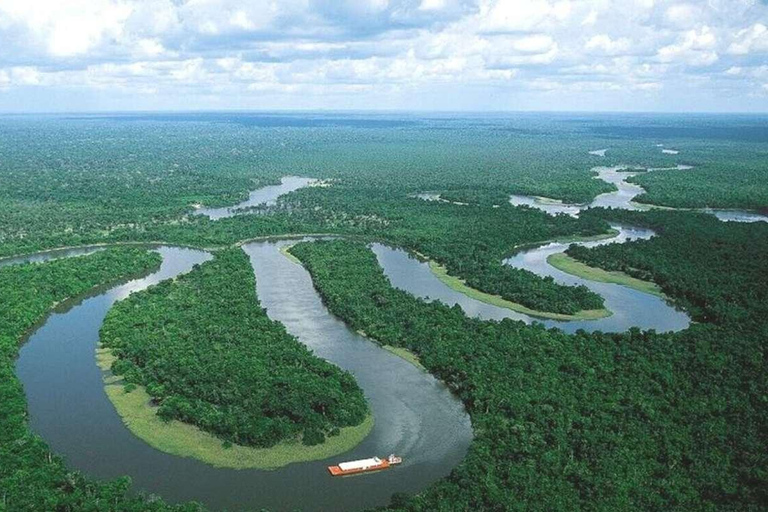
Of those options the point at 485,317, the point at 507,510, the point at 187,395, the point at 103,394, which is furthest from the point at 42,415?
the point at 485,317

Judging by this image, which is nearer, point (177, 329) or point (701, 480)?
point (701, 480)

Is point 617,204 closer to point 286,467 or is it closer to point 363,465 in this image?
point 363,465

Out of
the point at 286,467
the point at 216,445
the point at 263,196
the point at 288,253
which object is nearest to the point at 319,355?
the point at 216,445

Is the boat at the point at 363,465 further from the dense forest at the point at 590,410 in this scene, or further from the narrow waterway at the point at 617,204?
the narrow waterway at the point at 617,204

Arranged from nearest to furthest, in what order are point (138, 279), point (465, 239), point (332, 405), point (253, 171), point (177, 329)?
1. point (332, 405)
2. point (177, 329)
3. point (138, 279)
4. point (465, 239)
5. point (253, 171)

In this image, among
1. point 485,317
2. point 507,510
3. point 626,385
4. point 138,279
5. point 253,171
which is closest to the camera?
point 507,510

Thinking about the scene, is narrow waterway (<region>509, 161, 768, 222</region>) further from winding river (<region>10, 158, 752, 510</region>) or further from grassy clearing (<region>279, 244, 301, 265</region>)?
grassy clearing (<region>279, 244, 301, 265</region>)

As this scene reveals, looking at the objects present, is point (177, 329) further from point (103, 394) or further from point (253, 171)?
point (253, 171)
